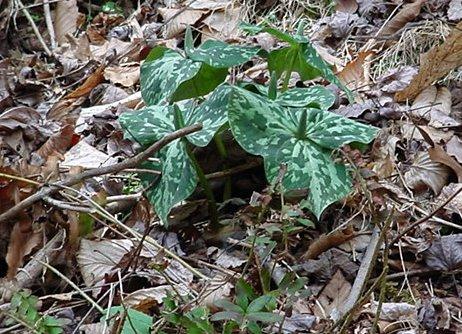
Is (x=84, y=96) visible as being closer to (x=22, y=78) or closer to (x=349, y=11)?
(x=22, y=78)

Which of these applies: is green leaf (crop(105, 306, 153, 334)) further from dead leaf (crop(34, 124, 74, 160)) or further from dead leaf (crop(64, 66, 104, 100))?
dead leaf (crop(64, 66, 104, 100))

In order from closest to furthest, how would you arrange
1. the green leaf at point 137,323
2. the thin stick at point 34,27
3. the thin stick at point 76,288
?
the green leaf at point 137,323 → the thin stick at point 76,288 → the thin stick at point 34,27

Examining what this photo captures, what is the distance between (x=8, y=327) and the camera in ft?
5.02

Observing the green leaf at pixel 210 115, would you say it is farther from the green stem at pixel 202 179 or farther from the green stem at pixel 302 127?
the green stem at pixel 302 127

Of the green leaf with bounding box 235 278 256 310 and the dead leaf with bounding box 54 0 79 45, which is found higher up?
the green leaf with bounding box 235 278 256 310

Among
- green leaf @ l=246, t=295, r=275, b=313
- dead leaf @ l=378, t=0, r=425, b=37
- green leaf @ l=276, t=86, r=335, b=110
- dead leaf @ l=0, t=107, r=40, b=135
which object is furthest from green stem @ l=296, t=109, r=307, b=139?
dead leaf @ l=378, t=0, r=425, b=37

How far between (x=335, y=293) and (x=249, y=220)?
269 mm

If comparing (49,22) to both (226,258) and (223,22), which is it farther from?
(226,258)

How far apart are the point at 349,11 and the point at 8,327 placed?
1.99 metres

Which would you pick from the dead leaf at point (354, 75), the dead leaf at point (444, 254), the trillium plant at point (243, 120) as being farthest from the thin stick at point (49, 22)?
the dead leaf at point (444, 254)

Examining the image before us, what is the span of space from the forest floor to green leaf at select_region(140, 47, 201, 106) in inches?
0.9

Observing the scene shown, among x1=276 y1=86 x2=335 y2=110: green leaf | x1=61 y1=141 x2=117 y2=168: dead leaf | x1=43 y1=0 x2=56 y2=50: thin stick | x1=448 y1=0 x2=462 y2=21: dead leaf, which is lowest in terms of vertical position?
x1=43 y1=0 x2=56 y2=50: thin stick

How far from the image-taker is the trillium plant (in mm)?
1670

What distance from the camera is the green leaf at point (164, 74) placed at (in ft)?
5.92
